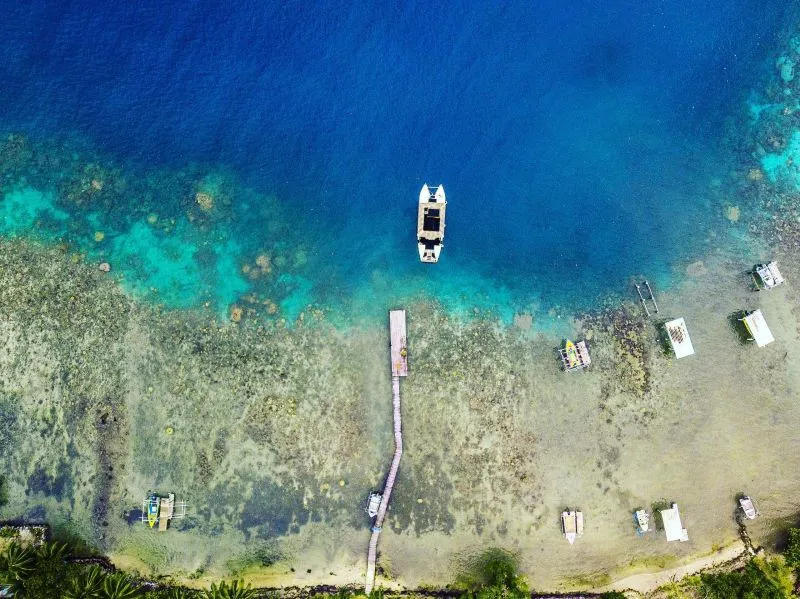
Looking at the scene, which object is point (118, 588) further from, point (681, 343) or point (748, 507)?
point (748, 507)

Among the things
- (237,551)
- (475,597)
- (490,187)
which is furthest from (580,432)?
(237,551)

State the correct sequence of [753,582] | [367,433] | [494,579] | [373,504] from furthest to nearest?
[367,433], [373,504], [494,579], [753,582]

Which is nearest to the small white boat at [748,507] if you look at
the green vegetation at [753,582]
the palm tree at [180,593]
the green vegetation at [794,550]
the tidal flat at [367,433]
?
the tidal flat at [367,433]

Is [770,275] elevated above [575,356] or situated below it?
above

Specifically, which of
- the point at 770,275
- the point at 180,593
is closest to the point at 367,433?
the point at 180,593

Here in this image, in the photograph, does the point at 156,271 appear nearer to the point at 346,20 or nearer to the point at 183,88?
the point at 183,88

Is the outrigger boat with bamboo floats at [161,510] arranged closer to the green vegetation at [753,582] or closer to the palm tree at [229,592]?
the palm tree at [229,592]
